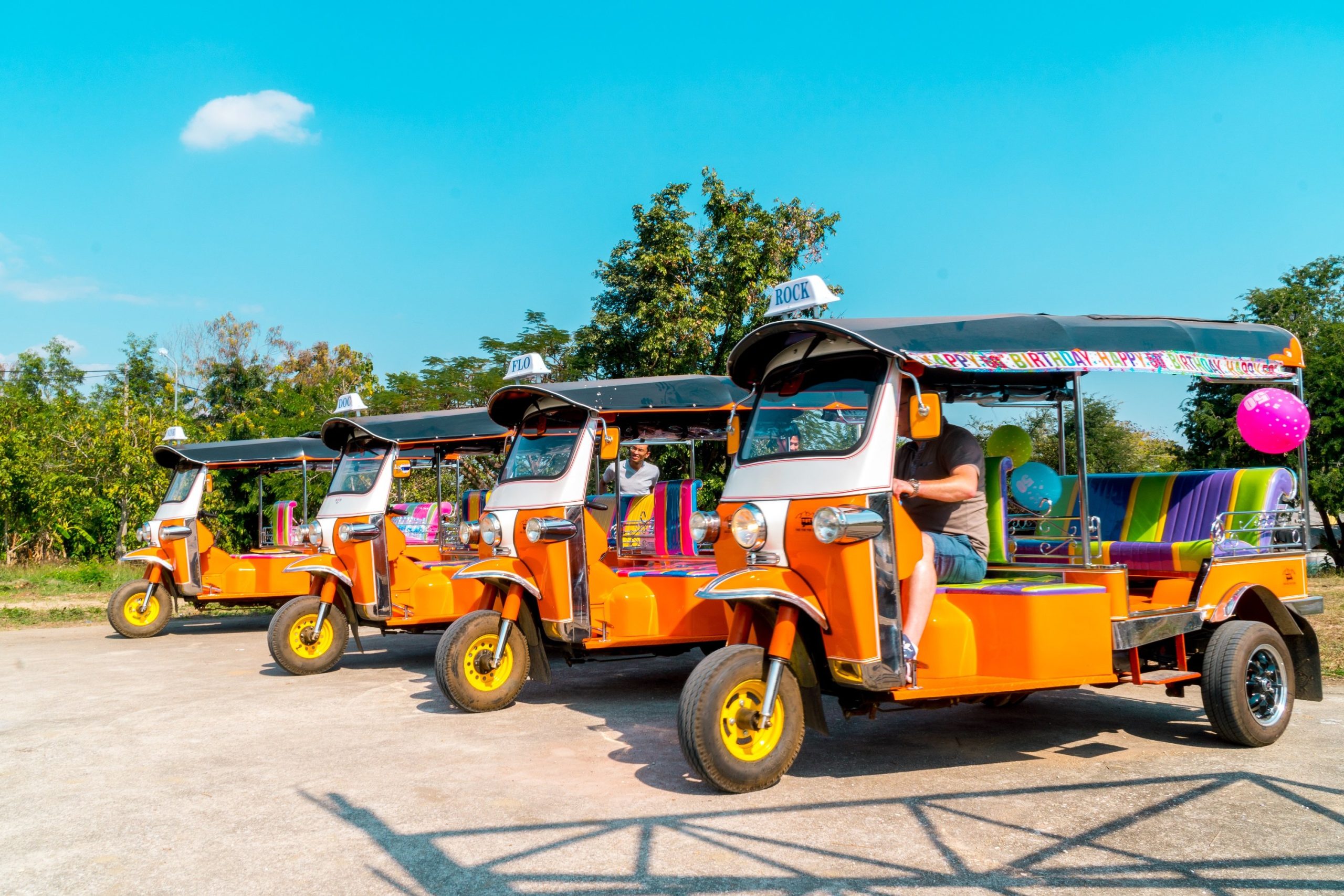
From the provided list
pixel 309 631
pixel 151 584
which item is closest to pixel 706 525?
pixel 309 631

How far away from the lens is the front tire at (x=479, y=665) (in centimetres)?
696

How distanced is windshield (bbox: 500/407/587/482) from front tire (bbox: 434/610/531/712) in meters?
1.16

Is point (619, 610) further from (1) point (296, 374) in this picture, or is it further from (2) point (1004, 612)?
(1) point (296, 374)

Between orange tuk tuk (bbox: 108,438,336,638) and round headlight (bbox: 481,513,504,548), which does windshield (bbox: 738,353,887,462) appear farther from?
orange tuk tuk (bbox: 108,438,336,638)

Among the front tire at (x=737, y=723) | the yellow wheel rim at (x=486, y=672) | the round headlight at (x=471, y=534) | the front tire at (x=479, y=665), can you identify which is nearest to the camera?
the front tire at (x=737, y=723)

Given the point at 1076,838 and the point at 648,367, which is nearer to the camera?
the point at 1076,838

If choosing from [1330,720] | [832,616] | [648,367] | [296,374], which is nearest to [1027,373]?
[832,616]

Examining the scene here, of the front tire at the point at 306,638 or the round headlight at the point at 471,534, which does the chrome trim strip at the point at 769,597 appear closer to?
the round headlight at the point at 471,534

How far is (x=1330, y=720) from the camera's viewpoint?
662cm

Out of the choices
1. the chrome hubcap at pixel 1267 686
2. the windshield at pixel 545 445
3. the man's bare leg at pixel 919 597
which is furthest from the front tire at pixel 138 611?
the chrome hubcap at pixel 1267 686

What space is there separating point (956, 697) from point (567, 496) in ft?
10.7

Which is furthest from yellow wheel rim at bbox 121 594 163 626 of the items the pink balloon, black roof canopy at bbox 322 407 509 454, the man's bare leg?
the pink balloon

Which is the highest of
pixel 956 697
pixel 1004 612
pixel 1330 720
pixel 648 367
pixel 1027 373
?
pixel 648 367

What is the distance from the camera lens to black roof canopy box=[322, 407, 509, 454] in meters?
10.1
